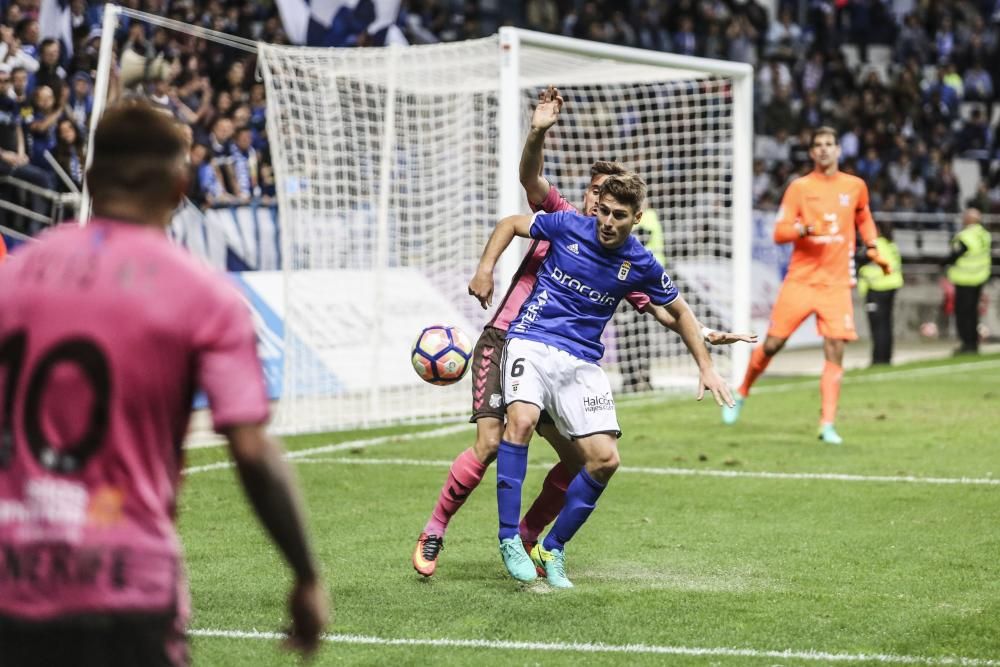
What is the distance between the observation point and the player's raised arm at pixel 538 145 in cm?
678

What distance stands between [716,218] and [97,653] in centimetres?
1468

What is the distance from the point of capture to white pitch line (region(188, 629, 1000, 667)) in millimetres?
5176

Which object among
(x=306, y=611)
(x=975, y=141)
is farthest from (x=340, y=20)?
(x=975, y=141)

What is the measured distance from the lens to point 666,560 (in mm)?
7137

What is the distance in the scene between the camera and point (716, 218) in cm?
1694

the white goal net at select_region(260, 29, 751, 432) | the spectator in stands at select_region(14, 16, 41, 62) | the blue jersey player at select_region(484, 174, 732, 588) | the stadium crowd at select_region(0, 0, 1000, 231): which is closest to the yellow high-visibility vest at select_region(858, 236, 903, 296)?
the stadium crowd at select_region(0, 0, 1000, 231)

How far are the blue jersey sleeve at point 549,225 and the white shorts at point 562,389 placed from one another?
49 cm

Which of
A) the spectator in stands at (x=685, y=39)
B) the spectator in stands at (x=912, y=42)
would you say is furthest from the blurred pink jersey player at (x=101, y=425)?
the spectator in stands at (x=912, y=42)

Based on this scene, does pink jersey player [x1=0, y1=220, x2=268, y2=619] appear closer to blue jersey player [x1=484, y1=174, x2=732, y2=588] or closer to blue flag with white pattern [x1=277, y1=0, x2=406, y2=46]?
blue jersey player [x1=484, y1=174, x2=732, y2=588]

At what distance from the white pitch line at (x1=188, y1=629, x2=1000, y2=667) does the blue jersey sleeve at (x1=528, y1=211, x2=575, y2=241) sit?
197 centimetres

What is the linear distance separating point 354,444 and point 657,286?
5.52 meters

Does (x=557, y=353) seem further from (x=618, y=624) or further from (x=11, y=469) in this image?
(x=11, y=469)

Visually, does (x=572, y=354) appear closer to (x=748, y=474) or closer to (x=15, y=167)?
(x=748, y=474)

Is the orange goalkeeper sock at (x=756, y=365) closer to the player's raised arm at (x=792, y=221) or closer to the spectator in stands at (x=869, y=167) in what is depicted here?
the player's raised arm at (x=792, y=221)
